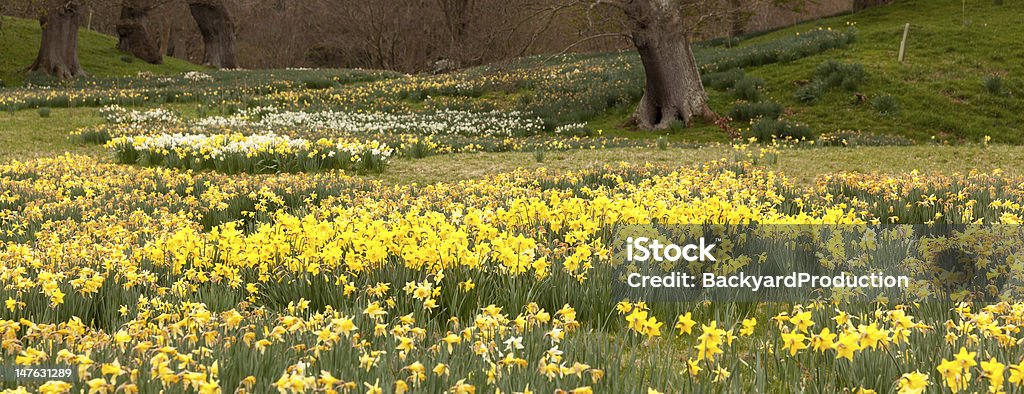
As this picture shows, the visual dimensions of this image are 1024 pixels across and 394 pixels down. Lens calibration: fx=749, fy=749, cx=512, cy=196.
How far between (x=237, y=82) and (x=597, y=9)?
14.7 m

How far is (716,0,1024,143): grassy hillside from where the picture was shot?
15.0 m

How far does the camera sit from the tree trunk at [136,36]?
37031 mm

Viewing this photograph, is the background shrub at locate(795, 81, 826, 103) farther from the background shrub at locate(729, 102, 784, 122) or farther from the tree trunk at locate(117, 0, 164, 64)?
the tree trunk at locate(117, 0, 164, 64)

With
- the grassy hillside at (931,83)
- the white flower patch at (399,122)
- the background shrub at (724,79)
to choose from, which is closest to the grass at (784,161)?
the grassy hillside at (931,83)

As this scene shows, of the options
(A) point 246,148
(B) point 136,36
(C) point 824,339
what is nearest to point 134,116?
(A) point 246,148

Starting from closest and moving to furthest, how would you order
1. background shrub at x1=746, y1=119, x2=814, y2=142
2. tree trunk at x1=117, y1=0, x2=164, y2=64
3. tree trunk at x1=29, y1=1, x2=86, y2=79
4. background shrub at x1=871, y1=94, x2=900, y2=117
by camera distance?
background shrub at x1=746, y1=119, x2=814, y2=142 < background shrub at x1=871, y1=94, x2=900, y2=117 < tree trunk at x1=29, y1=1, x2=86, y2=79 < tree trunk at x1=117, y1=0, x2=164, y2=64

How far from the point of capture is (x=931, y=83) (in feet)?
55.4

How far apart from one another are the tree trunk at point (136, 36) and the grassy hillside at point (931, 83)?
1203 inches

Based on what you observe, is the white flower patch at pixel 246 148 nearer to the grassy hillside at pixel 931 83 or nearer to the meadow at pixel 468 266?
the meadow at pixel 468 266

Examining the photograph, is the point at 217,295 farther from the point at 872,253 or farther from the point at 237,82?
the point at 237,82

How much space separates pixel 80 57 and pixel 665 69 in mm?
29603

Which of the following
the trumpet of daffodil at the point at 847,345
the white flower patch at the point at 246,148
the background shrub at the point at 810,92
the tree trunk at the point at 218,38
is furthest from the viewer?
the tree trunk at the point at 218,38

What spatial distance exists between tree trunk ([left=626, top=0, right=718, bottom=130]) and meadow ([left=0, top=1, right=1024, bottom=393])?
138cm

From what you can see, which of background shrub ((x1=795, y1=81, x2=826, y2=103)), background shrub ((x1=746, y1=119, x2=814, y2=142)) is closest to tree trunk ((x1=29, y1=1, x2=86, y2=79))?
background shrub ((x1=746, y1=119, x2=814, y2=142))
